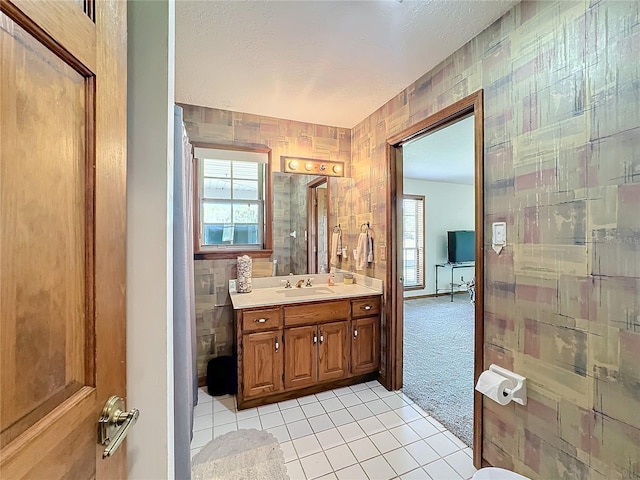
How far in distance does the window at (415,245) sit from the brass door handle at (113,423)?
5634mm

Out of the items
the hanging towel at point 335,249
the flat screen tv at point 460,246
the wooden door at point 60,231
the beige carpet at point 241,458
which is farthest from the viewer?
the flat screen tv at point 460,246

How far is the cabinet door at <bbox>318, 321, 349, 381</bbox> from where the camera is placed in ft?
7.80

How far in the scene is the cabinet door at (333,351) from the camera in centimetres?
238

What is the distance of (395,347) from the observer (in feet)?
8.13

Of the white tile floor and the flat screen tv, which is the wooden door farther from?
the flat screen tv

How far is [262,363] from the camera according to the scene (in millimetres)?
2195

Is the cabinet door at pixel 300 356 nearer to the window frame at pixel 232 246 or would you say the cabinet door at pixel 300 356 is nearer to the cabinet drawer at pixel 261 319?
the cabinet drawer at pixel 261 319

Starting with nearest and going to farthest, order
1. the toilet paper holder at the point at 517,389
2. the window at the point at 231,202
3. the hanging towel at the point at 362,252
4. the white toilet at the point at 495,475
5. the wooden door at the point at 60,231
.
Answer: the wooden door at the point at 60,231 < the white toilet at the point at 495,475 < the toilet paper holder at the point at 517,389 < the window at the point at 231,202 < the hanging towel at the point at 362,252

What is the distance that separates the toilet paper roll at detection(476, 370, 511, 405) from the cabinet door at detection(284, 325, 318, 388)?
1239 millimetres

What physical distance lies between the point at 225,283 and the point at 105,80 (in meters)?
2.18

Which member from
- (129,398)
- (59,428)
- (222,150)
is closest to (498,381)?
(129,398)

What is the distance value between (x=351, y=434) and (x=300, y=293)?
116 centimetres

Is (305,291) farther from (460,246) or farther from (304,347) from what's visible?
(460,246)

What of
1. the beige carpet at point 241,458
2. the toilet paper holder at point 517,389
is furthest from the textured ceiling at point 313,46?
the beige carpet at point 241,458
